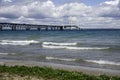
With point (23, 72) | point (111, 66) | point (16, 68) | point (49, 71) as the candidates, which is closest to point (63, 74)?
point (49, 71)

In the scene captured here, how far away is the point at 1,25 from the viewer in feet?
368

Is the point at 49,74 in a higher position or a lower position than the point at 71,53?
higher

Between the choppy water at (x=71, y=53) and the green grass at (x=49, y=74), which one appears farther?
the choppy water at (x=71, y=53)

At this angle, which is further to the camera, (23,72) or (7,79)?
(23,72)

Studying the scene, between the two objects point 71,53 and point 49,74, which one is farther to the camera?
point 71,53

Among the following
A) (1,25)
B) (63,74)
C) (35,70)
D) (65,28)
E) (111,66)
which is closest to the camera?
(63,74)

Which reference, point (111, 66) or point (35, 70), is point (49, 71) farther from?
point (111, 66)

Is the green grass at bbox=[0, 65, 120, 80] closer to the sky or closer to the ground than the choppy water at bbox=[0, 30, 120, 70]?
closer to the sky

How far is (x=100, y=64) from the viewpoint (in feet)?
54.9

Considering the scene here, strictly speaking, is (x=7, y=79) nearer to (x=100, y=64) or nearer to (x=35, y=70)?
(x=35, y=70)

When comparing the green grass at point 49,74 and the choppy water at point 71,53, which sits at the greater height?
the green grass at point 49,74

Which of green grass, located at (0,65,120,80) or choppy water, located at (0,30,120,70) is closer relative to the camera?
green grass, located at (0,65,120,80)

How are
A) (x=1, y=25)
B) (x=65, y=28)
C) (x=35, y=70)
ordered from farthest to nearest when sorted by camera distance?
(x=65, y=28) → (x=1, y=25) → (x=35, y=70)

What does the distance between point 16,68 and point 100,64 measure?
589 cm
